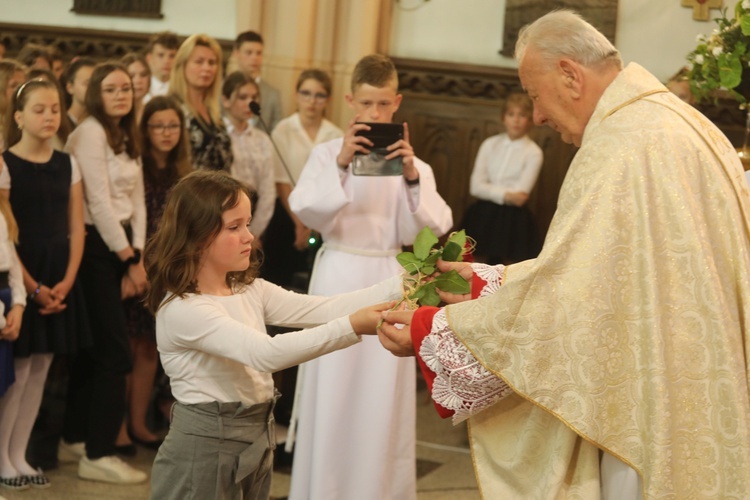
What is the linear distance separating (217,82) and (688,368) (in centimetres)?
410

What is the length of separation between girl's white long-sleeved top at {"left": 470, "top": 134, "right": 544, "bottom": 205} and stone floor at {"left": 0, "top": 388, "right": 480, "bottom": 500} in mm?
1535

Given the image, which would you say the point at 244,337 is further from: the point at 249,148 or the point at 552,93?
the point at 249,148

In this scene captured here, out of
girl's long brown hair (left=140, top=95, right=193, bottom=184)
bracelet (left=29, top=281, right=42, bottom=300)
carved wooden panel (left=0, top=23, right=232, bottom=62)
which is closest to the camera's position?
bracelet (left=29, top=281, right=42, bottom=300)

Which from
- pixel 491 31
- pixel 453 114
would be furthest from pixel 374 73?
pixel 491 31

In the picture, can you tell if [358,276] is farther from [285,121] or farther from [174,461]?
[285,121]

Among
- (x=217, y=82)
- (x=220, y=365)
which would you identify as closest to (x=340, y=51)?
(x=217, y=82)

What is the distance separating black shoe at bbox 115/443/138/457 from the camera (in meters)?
5.45

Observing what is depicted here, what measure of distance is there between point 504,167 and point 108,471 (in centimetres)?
342

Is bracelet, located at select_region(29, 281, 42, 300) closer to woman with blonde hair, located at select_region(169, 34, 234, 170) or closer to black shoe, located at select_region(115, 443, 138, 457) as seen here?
black shoe, located at select_region(115, 443, 138, 457)

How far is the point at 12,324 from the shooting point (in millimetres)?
4602

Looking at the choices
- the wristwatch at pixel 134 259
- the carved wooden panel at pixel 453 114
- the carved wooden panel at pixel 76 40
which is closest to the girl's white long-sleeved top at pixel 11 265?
the wristwatch at pixel 134 259

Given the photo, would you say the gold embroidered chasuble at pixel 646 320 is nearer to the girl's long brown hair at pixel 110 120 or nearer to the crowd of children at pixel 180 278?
the crowd of children at pixel 180 278

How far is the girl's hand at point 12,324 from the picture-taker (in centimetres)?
459

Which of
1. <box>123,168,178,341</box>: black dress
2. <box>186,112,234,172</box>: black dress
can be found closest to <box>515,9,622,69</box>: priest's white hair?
<box>123,168,178,341</box>: black dress
